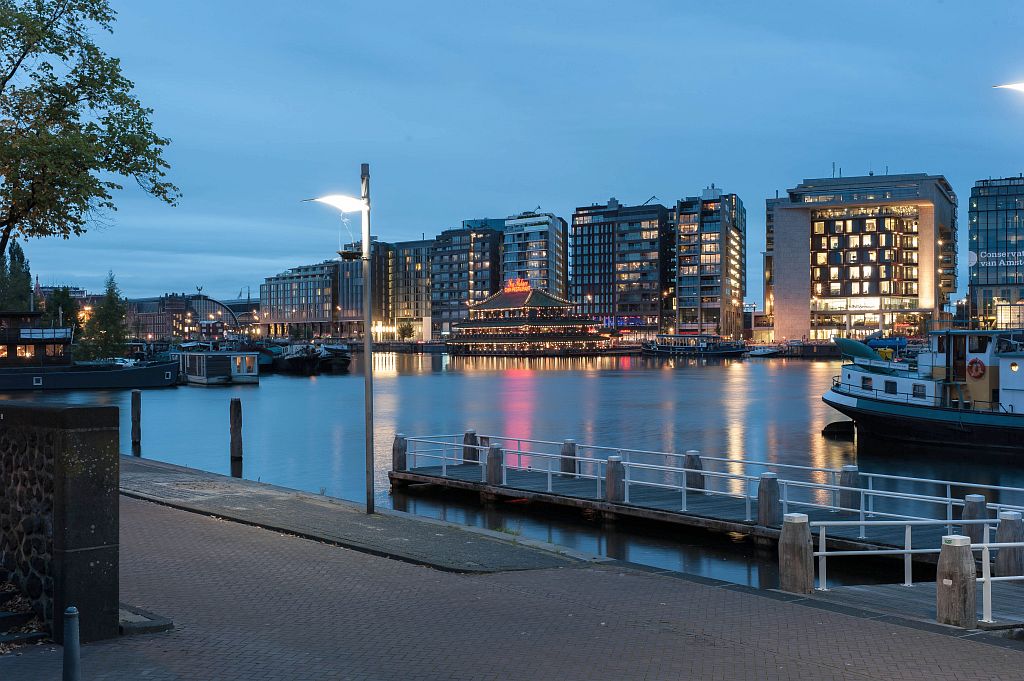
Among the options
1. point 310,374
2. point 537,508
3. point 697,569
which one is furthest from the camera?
point 310,374

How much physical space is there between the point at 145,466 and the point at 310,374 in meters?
119

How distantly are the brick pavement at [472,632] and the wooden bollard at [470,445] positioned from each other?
17.4 meters

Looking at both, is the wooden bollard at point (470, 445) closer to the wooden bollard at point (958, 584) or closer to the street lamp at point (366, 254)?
the street lamp at point (366, 254)

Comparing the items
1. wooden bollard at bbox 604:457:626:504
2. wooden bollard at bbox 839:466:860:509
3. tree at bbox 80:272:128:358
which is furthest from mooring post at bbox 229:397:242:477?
tree at bbox 80:272:128:358

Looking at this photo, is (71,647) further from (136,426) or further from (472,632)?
(136,426)

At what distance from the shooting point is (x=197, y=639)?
33.9ft

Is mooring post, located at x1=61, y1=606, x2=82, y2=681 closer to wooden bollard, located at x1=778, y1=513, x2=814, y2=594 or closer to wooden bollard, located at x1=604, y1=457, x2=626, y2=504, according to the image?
wooden bollard, located at x1=778, y1=513, x2=814, y2=594

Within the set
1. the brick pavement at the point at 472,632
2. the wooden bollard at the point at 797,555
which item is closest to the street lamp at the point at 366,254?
the brick pavement at the point at 472,632

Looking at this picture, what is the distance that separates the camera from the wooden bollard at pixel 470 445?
32.6m

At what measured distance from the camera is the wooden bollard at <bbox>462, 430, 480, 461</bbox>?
3259cm

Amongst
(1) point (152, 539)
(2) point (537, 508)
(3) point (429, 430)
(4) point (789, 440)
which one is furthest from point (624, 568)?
(3) point (429, 430)

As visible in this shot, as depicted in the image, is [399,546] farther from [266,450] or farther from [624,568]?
[266,450]

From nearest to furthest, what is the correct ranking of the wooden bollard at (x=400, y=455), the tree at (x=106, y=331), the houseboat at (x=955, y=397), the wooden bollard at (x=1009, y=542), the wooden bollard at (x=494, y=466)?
the wooden bollard at (x=1009, y=542), the wooden bollard at (x=494, y=466), the wooden bollard at (x=400, y=455), the houseboat at (x=955, y=397), the tree at (x=106, y=331)

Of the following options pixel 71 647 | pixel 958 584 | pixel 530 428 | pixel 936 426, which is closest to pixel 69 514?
pixel 71 647
